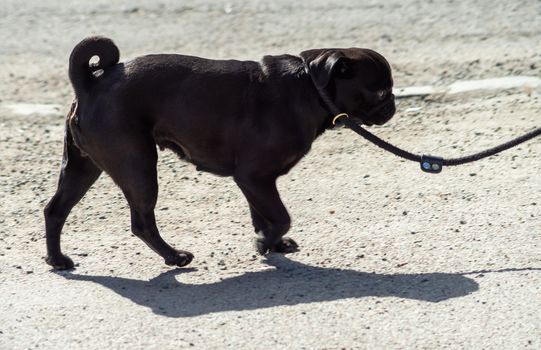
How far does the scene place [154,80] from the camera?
6438 mm

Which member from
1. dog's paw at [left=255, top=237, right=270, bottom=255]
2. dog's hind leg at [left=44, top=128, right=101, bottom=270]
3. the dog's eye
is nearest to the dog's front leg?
dog's paw at [left=255, top=237, right=270, bottom=255]

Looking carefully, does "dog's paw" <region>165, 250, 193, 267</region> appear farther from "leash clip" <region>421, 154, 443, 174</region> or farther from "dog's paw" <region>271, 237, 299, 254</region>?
"leash clip" <region>421, 154, 443, 174</region>

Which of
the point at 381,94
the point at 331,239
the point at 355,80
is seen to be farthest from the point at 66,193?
the point at 381,94

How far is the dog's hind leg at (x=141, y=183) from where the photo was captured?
636cm

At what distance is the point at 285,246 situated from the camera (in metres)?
6.74

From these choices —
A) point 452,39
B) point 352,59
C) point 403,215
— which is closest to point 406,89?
point 452,39

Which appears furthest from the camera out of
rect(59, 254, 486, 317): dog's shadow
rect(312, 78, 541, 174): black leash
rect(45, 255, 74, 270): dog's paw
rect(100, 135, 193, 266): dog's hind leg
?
rect(45, 255, 74, 270): dog's paw

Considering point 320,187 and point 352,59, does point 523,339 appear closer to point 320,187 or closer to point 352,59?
point 352,59

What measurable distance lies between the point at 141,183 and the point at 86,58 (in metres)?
0.81

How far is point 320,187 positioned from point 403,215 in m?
0.85

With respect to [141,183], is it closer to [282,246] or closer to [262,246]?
[262,246]

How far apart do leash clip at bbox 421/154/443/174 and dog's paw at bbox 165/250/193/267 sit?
1515 mm

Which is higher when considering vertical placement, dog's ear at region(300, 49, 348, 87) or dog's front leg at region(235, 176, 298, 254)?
dog's ear at region(300, 49, 348, 87)

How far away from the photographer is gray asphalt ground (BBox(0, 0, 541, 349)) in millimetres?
5734
